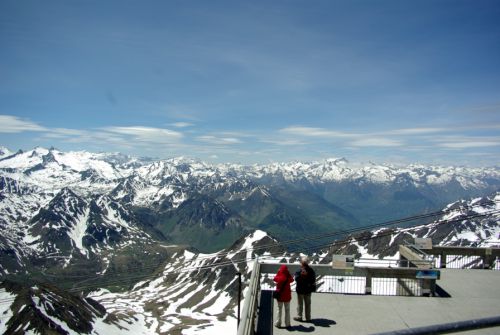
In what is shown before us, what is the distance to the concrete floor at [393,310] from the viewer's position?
1434 centimetres

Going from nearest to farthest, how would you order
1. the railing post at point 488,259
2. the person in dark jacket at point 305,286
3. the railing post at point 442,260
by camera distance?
the person in dark jacket at point 305,286 → the railing post at point 488,259 → the railing post at point 442,260

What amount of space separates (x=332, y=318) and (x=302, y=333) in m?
2.05

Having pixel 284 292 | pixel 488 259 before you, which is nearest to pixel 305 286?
pixel 284 292

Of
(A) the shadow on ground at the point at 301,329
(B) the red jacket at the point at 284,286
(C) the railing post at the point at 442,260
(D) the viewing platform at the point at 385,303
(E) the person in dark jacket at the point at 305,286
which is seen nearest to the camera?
(B) the red jacket at the point at 284,286

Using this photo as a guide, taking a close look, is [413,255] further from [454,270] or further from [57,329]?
[57,329]

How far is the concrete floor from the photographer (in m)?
14.3

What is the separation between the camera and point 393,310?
16.1 m

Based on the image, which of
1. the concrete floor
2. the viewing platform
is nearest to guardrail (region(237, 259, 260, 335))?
the viewing platform

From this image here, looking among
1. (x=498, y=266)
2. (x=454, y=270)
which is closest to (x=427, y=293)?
(x=454, y=270)

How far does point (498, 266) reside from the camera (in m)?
30.8

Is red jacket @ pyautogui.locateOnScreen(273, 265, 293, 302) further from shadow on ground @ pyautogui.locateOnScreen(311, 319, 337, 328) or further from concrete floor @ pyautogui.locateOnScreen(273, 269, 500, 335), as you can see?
shadow on ground @ pyautogui.locateOnScreen(311, 319, 337, 328)

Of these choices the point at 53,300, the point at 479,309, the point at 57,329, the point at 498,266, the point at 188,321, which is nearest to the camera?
the point at 479,309

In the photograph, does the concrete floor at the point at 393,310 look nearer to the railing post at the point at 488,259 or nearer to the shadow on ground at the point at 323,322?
the shadow on ground at the point at 323,322

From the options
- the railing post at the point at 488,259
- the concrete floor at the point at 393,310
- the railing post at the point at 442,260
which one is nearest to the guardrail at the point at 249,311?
the concrete floor at the point at 393,310
